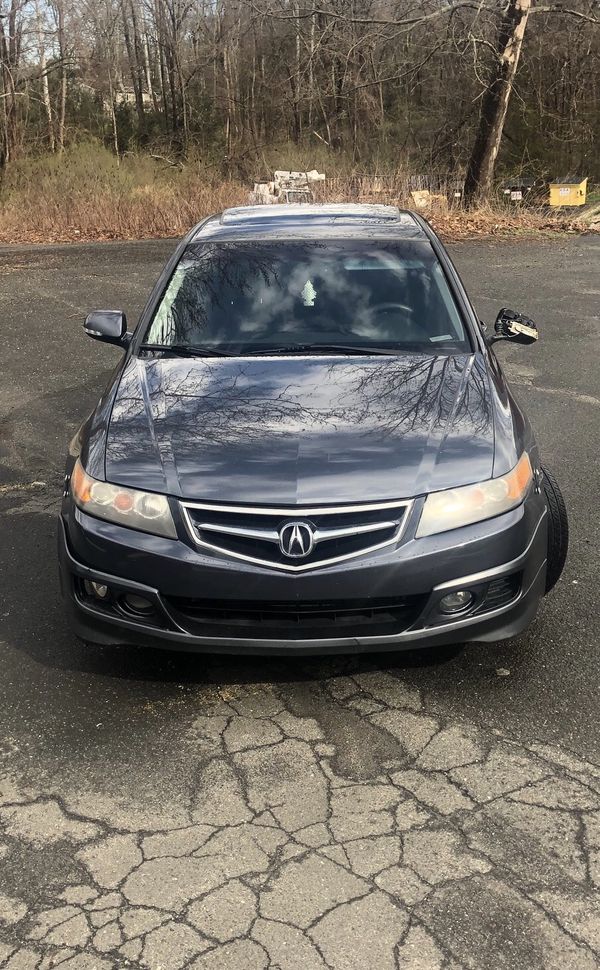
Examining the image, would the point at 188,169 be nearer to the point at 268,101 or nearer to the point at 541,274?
the point at 268,101

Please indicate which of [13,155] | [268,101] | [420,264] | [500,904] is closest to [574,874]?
[500,904]

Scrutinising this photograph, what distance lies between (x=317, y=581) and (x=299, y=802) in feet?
2.26

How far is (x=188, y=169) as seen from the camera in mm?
27656

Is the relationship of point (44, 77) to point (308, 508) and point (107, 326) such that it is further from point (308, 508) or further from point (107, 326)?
point (308, 508)

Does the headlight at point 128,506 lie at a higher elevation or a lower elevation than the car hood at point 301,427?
lower

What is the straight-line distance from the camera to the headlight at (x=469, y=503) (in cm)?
300

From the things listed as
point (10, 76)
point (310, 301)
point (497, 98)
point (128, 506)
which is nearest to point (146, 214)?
point (497, 98)

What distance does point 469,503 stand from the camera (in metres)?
3.05

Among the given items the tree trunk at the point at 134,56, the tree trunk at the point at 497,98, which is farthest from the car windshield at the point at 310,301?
the tree trunk at the point at 134,56

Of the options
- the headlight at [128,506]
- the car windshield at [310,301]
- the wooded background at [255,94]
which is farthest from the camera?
the wooded background at [255,94]

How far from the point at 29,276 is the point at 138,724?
1139cm

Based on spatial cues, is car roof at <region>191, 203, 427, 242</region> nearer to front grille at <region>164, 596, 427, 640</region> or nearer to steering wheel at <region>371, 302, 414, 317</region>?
steering wheel at <region>371, 302, 414, 317</region>

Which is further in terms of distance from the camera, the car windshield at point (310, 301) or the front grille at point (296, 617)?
the car windshield at point (310, 301)

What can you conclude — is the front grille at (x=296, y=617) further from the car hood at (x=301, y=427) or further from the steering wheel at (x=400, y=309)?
the steering wheel at (x=400, y=309)
